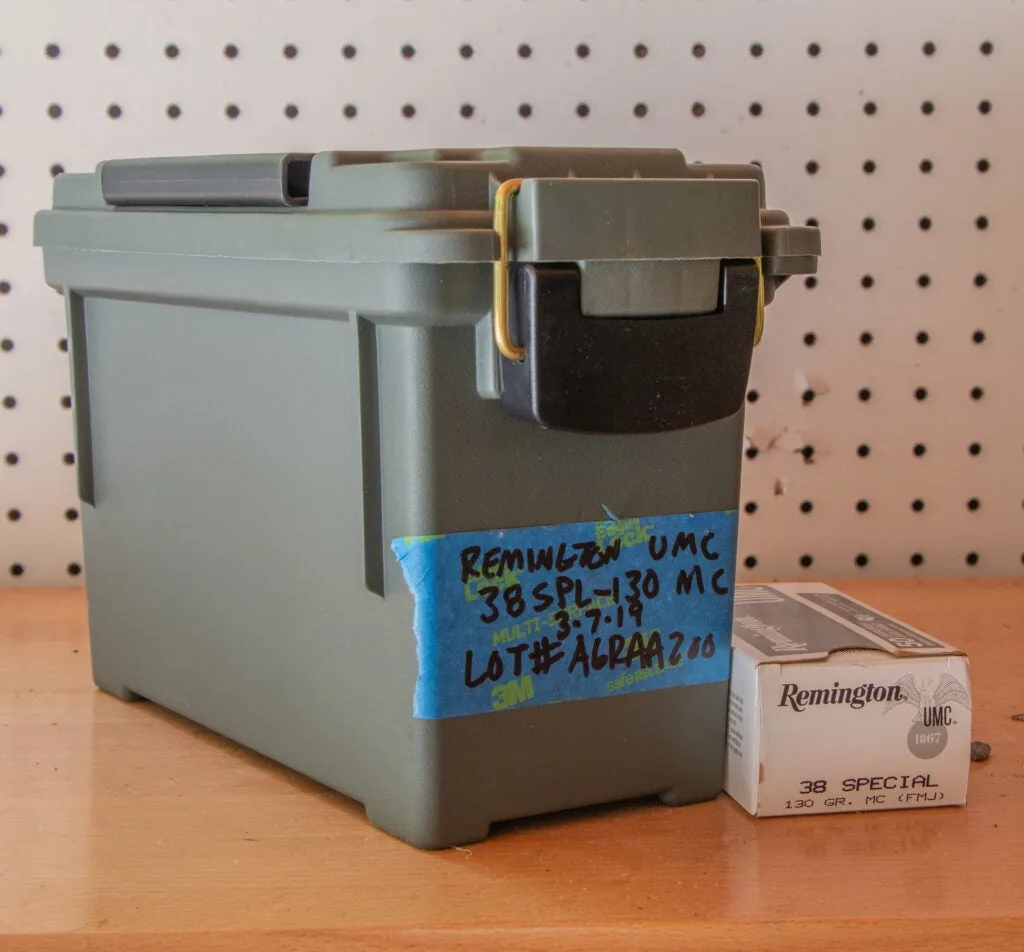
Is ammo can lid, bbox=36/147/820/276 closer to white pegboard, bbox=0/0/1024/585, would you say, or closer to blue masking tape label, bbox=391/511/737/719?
blue masking tape label, bbox=391/511/737/719

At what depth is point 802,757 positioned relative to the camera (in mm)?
741

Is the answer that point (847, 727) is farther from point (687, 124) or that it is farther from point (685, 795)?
point (687, 124)

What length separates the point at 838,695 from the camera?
0.74 metres

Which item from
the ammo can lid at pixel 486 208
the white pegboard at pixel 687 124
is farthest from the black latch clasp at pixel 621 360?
the white pegboard at pixel 687 124

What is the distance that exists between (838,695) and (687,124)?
557mm

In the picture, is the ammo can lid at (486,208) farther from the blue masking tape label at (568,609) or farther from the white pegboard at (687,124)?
the white pegboard at (687,124)

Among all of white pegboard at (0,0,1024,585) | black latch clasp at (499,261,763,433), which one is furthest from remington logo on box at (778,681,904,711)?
white pegboard at (0,0,1024,585)

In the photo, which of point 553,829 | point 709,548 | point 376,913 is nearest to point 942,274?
point 709,548

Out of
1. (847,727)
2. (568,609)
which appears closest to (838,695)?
(847,727)

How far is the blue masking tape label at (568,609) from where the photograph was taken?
2.23 ft

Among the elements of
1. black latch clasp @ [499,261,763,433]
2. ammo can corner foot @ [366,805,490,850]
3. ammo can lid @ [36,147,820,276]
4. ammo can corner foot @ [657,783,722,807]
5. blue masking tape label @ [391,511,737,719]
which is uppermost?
ammo can lid @ [36,147,820,276]

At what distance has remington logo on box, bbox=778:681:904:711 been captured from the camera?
73cm

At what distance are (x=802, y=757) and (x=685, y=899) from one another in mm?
128

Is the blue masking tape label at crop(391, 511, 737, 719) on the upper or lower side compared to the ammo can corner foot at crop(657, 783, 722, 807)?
upper
